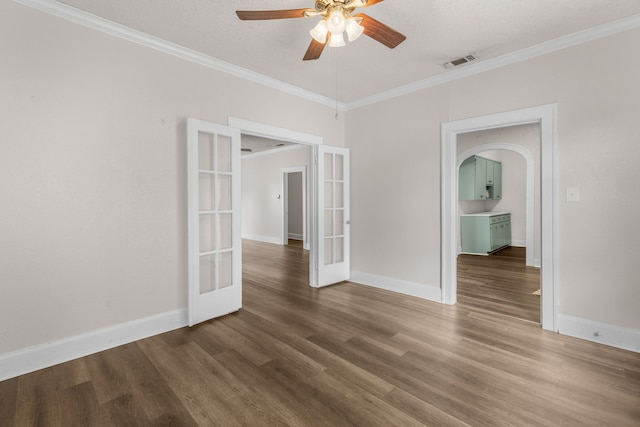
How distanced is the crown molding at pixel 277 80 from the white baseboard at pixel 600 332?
251cm

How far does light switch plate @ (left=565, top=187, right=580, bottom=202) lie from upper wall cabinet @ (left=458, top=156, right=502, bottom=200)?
436cm

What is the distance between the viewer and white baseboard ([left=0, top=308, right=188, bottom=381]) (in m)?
2.19

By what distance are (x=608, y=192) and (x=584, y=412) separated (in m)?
1.87

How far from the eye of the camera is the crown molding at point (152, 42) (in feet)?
7.63

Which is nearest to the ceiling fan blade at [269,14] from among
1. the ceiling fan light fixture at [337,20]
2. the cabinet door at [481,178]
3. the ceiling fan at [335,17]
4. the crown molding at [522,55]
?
the ceiling fan at [335,17]

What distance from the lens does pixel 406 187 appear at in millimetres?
4043

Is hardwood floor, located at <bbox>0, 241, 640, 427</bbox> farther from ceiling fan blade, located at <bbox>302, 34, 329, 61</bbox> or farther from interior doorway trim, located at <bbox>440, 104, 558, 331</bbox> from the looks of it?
ceiling fan blade, located at <bbox>302, 34, 329, 61</bbox>

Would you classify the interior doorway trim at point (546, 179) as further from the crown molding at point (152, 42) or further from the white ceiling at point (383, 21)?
the crown molding at point (152, 42)

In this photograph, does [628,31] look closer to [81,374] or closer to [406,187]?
[406,187]

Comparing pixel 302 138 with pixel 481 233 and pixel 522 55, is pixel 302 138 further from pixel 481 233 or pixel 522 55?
pixel 481 233

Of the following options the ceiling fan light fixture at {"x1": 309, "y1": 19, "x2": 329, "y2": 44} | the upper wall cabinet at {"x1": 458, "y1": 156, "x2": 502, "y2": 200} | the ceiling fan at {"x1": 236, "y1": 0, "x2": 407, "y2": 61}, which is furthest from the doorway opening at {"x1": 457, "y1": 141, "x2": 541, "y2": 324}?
the ceiling fan light fixture at {"x1": 309, "y1": 19, "x2": 329, "y2": 44}

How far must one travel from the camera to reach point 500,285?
4.41m

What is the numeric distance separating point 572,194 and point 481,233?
169 inches

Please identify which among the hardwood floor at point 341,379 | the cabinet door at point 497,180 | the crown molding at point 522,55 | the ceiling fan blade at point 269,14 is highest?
the crown molding at point 522,55
